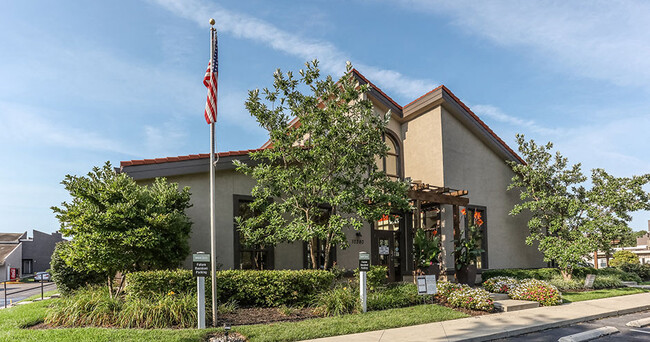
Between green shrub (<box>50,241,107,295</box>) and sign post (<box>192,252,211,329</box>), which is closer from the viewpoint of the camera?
sign post (<box>192,252,211,329</box>)

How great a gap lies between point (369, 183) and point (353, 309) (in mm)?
3986

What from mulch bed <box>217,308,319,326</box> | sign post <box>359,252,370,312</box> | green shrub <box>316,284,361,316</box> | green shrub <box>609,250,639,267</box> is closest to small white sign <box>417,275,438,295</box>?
sign post <box>359,252,370,312</box>

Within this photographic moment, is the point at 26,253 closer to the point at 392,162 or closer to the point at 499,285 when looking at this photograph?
the point at 392,162

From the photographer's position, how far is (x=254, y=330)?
28.3 feet

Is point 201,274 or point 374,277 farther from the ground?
point 201,274

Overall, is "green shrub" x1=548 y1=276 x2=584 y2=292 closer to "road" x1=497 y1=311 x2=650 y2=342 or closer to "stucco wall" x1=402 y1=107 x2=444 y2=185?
"road" x1=497 y1=311 x2=650 y2=342

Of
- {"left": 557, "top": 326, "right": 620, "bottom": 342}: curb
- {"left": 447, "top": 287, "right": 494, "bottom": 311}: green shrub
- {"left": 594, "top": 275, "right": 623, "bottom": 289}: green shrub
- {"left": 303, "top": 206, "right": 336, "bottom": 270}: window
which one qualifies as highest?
{"left": 303, "top": 206, "right": 336, "bottom": 270}: window

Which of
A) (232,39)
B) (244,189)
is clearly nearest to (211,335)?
(244,189)

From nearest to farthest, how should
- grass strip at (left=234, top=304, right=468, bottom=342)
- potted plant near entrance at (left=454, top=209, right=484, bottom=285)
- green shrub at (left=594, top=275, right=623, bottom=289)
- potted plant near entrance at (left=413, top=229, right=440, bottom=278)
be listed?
grass strip at (left=234, top=304, right=468, bottom=342)
potted plant near entrance at (left=413, top=229, right=440, bottom=278)
potted plant near entrance at (left=454, top=209, right=484, bottom=285)
green shrub at (left=594, top=275, right=623, bottom=289)

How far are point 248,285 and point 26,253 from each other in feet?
144

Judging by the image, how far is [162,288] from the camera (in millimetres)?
10164

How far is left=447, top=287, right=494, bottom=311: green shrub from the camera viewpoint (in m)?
11.7

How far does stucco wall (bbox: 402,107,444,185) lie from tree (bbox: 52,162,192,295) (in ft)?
32.0

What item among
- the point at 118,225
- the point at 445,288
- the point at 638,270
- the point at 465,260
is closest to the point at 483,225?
the point at 465,260
